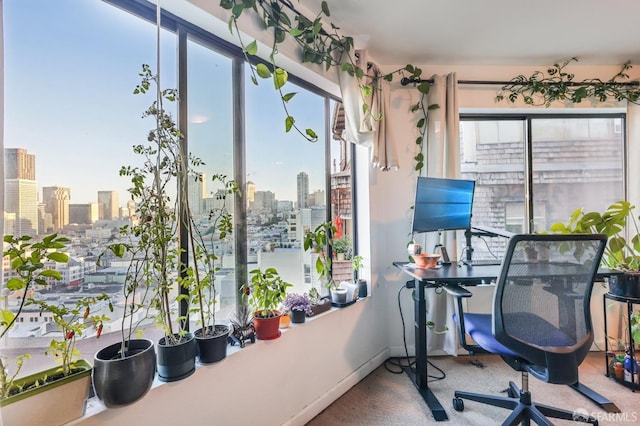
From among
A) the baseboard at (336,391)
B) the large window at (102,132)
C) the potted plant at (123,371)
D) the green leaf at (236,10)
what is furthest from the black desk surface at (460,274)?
the green leaf at (236,10)

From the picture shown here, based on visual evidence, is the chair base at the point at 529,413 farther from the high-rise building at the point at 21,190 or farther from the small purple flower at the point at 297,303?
the high-rise building at the point at 21,190

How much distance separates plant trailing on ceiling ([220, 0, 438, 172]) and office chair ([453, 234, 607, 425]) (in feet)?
3.84

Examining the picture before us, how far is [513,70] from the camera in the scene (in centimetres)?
262

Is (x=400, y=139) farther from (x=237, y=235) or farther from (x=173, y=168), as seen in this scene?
(x=173, y=168)

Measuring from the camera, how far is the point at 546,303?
4.67 feet

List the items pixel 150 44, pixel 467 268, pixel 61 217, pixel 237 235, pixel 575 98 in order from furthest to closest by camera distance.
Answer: pixel 575 98
pixel 467 268
pixel 237 235
pixel 150 44
pixel 61 217

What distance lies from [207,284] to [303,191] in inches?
39.6

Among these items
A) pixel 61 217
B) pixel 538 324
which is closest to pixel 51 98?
pixel 61 217

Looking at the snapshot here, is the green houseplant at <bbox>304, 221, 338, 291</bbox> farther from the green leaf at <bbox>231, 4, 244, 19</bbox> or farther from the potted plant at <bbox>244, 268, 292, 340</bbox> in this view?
the green leaf at <bbox>231, 4, 244, 19</bbox>

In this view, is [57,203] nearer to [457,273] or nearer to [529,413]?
[457,273]

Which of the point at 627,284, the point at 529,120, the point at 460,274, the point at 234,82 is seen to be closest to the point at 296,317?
the point at 460,274

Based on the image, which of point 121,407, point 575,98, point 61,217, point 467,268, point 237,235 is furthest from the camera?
point 575,98

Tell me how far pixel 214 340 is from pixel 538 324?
4.80 feet

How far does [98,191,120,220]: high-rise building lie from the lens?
1.18 metres
